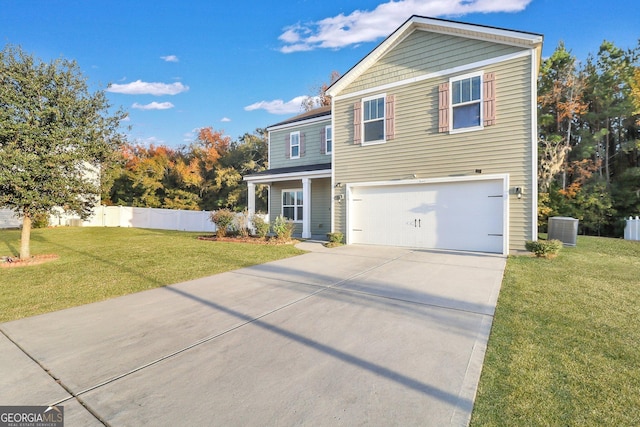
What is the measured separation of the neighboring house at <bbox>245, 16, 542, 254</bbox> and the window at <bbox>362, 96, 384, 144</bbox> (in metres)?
0.04

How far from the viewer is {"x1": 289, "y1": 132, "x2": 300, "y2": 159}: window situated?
15102 millimetres

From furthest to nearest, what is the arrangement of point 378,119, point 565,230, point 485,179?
point 378,119 → point 565,230 → point 485,179

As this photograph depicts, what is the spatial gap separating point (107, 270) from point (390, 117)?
915cm

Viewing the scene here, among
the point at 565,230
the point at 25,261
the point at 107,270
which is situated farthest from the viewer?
the point at 565,230

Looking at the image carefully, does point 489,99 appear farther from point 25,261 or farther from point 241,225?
point 25,261

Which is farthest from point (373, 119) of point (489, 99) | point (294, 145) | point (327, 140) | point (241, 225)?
point (241, 225)

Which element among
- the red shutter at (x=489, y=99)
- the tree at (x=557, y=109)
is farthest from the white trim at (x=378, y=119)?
the tree at (x=557, y=109)

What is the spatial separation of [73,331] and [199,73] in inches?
722

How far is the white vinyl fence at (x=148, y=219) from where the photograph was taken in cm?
2059

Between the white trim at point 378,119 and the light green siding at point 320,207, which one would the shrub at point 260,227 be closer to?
the light green siding at point 320,207

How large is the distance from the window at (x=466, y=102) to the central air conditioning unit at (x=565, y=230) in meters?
4.48

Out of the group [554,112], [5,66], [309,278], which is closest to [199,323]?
[309,278]

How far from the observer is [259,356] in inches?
115

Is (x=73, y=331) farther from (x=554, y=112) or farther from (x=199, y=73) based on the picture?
(x=554, y=112)
